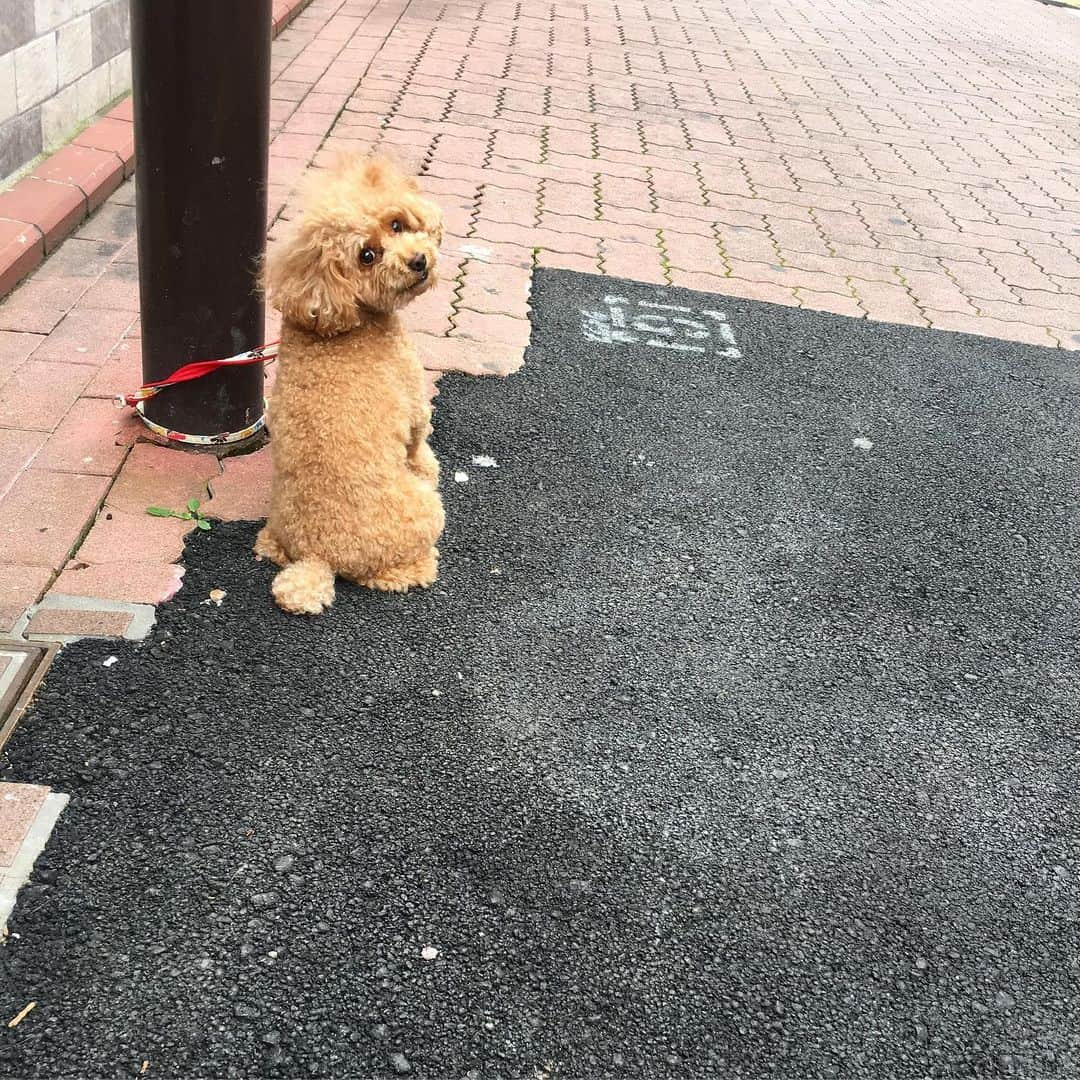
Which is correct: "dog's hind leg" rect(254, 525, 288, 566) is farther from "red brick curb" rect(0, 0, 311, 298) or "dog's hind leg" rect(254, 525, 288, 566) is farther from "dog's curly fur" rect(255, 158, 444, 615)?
"red brick curb" rect(0, 0, 311, 298)

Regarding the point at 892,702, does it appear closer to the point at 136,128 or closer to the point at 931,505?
the point at 931,505

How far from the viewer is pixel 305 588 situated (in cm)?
309

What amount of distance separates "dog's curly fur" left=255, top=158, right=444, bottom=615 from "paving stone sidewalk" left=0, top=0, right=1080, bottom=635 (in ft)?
1.63

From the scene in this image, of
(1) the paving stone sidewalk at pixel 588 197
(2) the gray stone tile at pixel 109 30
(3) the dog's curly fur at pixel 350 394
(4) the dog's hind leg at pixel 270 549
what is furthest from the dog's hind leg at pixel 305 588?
(2) the gray stone tile at pixel 109 30

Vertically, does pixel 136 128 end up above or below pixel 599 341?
above

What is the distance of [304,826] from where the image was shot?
252cm

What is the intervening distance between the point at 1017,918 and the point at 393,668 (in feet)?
5.74

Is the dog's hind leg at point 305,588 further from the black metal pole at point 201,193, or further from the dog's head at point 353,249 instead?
the black metal pole at point 201,193

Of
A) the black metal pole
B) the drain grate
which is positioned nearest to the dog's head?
the black metal pole

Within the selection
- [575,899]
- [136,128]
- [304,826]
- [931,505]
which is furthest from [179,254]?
[931,505]

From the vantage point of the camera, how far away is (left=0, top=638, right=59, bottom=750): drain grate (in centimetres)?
267

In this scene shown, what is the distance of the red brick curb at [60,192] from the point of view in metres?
4.72

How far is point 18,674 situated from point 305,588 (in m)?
0.79

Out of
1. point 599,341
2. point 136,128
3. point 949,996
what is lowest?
point 949,996
